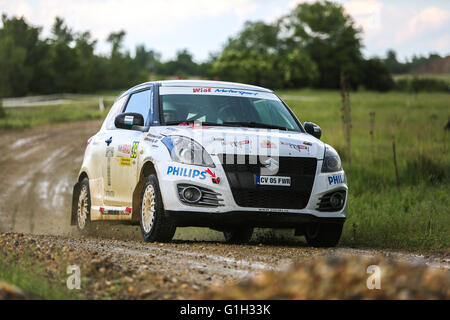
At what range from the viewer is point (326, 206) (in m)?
8.34

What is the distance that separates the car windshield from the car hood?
0.37 metres

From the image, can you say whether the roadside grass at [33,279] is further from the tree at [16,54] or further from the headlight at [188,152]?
the tree at [16,54]

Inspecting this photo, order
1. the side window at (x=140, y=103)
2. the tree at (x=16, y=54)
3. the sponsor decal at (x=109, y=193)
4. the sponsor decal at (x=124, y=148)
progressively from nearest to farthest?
1. the sponsor decal at (x=124, y=148)
2. the side window at (x=140, y=103)
3. the sponsor decal at (x=109, y=193)
4. the tree at (x=16, y=54)

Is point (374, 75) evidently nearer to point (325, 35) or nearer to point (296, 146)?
point (325, 35)

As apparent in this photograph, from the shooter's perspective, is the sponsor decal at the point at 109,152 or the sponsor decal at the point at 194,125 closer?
the sponsor decal at the point at 194,125

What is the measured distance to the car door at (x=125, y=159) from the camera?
897 centimetres

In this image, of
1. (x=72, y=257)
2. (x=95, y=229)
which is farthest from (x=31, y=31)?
(x=72, y=257)

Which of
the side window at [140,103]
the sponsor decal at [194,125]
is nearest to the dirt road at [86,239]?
the sponsor decal at [194,125]

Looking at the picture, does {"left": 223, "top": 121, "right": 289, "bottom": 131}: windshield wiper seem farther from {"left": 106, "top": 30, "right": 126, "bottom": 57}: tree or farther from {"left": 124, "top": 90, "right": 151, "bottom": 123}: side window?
{"left": 106, "top": 30, "right": 126, "bottom": 57}: tree

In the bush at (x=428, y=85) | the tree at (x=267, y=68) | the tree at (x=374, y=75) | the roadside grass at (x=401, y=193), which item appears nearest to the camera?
the roadside grass at (x=401, y=193)

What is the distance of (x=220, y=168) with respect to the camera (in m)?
7.83

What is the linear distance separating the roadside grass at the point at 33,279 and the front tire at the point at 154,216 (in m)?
2.29

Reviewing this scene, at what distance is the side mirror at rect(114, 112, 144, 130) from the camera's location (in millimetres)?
9055
